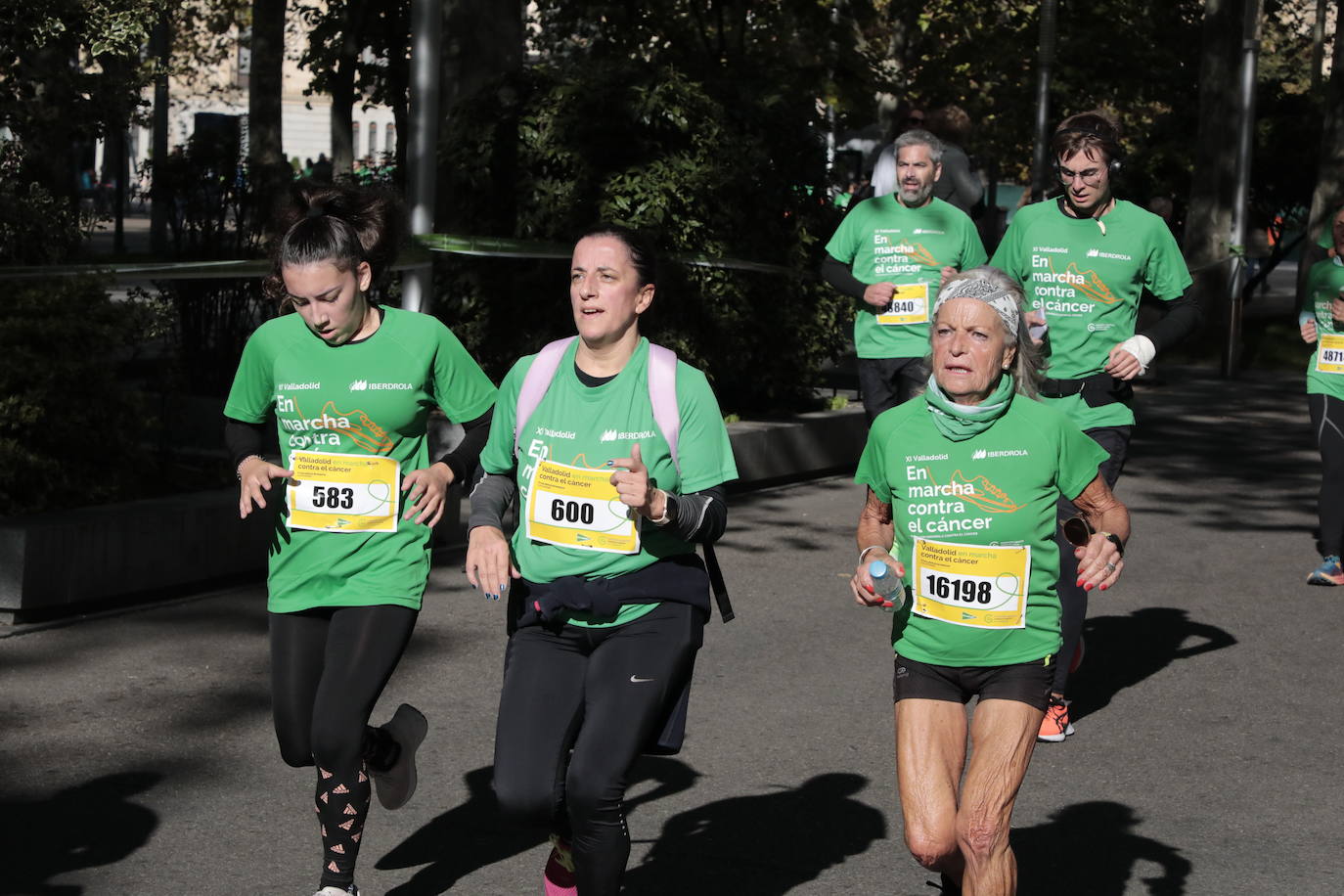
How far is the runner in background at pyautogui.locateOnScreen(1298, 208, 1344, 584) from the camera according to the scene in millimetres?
9312

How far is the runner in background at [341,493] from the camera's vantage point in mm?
4715

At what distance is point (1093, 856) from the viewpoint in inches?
209

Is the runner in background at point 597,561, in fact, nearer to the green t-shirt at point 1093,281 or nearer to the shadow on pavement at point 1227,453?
the green t-shirt at point 1093,281

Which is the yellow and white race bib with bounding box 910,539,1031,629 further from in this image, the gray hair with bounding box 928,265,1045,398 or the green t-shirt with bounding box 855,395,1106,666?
the gray hair with bounding box 928,265,1045,398

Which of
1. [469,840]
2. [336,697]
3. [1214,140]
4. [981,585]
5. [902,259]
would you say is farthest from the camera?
[1214,140]

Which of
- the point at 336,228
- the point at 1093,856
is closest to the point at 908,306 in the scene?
the point at 1093,856

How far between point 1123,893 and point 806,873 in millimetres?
828

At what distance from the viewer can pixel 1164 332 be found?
7016 millimetres

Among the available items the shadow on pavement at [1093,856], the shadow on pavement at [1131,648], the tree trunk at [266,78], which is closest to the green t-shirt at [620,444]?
the shadow on pavement at [1093,856]

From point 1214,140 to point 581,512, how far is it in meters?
18.7

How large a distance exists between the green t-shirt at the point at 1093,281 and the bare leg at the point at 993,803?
3.04m

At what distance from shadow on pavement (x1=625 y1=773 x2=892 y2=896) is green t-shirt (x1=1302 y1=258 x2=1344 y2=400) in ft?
14.7

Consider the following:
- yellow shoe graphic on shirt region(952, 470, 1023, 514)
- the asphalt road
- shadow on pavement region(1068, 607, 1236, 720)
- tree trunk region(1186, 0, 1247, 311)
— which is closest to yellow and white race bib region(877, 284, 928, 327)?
the asphalt road

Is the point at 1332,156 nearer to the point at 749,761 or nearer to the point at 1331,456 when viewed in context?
the point at 1331,456
